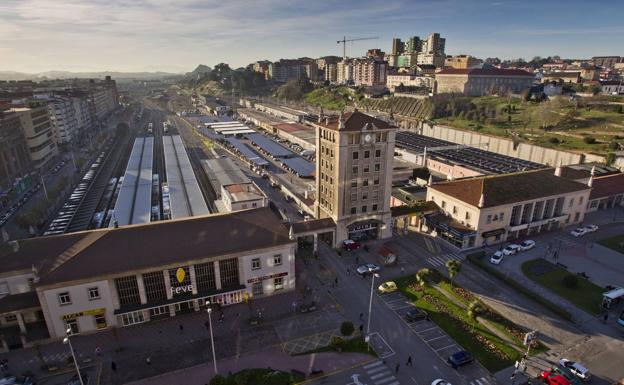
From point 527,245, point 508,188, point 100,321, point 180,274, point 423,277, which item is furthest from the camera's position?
point 508,188

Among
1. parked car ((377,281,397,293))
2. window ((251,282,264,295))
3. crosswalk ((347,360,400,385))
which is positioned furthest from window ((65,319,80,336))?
parked car ((377,281,397,293))

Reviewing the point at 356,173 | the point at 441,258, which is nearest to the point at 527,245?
the point at 441,258

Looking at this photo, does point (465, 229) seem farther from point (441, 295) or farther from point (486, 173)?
point (486, 173)

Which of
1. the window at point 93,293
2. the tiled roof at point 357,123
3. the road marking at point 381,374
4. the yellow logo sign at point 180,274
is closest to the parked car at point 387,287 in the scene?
the road marking at point 381,374

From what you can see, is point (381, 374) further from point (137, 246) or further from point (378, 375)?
point (137, 246)

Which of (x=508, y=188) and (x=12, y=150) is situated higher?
(x=12, y=150)

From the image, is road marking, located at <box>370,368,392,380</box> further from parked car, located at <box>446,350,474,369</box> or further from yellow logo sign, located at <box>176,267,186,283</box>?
yellow logo sign, located at <box>176,267,186,283</box>
